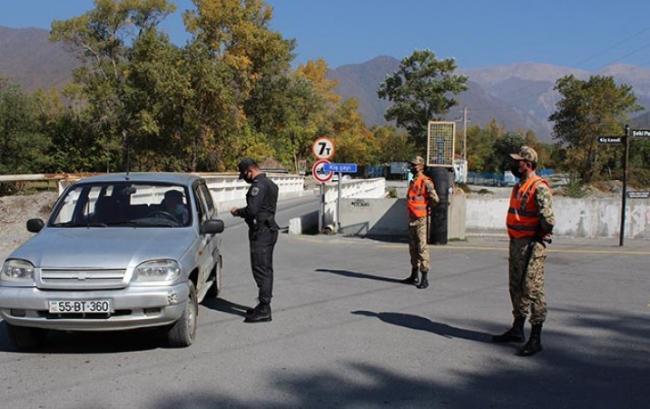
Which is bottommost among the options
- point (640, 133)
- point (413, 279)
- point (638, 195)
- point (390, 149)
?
point (413, 279)

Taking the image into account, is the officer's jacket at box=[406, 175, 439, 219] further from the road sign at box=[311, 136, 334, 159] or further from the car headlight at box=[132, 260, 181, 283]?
the road sign at box=[311, 136, 334, 159]

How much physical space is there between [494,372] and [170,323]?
289 cm

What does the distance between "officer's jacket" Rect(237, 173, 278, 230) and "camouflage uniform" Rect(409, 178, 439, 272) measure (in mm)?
2884

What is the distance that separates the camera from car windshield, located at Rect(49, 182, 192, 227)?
272 inches

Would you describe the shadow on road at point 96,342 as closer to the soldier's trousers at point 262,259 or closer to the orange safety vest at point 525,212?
the soldier's trousers at point 262,259

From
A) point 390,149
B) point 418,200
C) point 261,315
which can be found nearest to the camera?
point 261,315

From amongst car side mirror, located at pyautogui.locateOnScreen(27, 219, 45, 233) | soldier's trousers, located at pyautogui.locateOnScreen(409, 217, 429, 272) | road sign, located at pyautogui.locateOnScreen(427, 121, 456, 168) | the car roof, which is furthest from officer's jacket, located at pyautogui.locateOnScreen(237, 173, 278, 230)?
road sign, located at pyautogui.locateOnScreen(427, 121, 456, 168)

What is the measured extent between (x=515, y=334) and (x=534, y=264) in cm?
81

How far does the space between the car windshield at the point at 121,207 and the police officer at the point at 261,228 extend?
66cm

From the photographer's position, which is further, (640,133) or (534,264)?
(640,133)

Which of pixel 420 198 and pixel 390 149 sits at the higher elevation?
pixel 390 149

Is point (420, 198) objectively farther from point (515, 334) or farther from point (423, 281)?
point (515, 334)

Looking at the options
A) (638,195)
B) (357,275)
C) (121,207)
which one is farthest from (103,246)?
(638,195)

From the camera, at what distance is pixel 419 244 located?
31.0 feet
